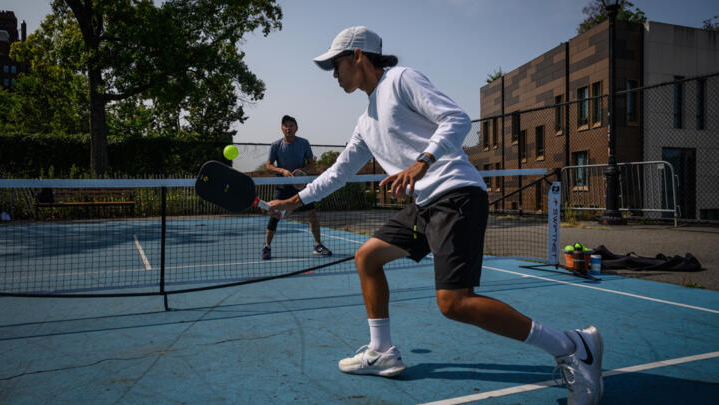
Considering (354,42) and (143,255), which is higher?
(354,42)

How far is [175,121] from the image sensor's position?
35188mm

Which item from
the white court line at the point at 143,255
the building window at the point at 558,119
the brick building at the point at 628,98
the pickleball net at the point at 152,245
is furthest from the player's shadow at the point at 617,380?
the building window at the point at 558,119

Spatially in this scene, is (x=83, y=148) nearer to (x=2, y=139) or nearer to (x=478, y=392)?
(x=2, y=139)

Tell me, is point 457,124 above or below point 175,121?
below

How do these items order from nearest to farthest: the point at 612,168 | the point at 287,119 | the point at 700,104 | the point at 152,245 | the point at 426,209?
the point at 426,209 < the point at 287,119 < the point at 152,245 < the point at 612,168 < the point at 700,104

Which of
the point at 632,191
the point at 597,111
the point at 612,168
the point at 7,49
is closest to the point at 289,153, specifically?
the point at 612,168

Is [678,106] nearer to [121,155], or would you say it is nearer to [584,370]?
[584,370]

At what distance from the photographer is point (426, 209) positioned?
2490mm

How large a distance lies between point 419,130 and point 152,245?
8770mm

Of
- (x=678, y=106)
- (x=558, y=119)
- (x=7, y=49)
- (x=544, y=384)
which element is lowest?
(x=544, y=384)

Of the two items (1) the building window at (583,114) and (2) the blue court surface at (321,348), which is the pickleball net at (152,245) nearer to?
(2) the blue court surface at (321,348)

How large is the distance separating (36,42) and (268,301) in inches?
930

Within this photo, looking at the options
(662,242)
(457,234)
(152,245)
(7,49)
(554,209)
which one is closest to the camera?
(457,234)

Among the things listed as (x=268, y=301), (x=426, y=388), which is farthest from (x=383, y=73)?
(x=268, y=301)
